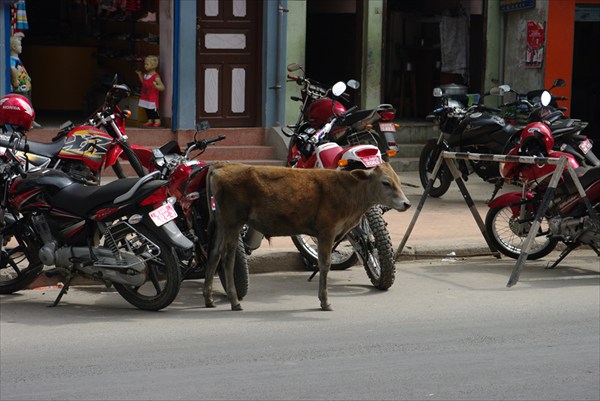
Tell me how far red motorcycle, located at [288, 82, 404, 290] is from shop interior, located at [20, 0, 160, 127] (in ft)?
24.9

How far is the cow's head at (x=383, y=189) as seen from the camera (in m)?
8.58

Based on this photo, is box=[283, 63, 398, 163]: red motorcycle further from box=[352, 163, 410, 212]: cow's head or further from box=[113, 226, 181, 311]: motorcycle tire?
→ box=[113, 226, 181, 311]: motorcycle tire

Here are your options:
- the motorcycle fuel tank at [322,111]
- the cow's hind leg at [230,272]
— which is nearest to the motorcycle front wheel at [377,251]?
the cow's hind leg at [230,272]

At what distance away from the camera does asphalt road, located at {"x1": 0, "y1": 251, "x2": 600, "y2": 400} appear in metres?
6.69

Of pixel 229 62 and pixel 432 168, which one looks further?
pixel 229 62

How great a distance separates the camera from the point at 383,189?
8.58 meters

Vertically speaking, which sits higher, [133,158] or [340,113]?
[340,113]

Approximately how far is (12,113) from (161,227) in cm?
267

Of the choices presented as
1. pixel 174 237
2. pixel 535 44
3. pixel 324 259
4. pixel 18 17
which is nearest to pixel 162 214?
pixel 174 237

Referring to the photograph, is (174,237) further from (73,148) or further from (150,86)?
(150,86)

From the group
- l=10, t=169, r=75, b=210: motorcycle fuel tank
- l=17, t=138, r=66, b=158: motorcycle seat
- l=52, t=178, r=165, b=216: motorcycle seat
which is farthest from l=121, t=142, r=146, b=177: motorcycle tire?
l=52, t=178, r=165, b=216: motorcycle seat

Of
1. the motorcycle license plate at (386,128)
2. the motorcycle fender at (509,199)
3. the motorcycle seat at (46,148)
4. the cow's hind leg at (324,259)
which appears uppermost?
the motorcycle license plate at (386,128)

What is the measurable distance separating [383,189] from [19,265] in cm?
311

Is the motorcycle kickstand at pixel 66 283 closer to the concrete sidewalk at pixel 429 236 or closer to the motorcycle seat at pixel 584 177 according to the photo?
the concrete sidewalk at pixel 429 236
